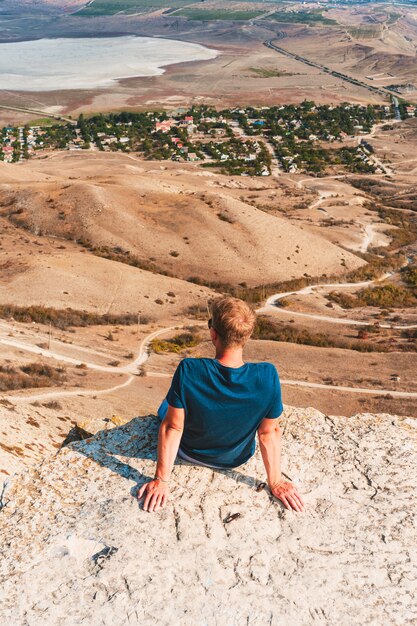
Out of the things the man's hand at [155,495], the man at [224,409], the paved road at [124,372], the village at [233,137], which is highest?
the man at [224,409]

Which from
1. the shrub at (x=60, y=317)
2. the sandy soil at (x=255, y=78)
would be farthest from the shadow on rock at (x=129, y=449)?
the sandy soil at (x=255, y=78)

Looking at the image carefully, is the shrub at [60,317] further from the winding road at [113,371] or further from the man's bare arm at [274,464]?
the man's bare arm at [274,464]

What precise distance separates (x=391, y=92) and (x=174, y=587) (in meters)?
143

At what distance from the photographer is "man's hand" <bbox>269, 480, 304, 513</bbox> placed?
5.02 metres

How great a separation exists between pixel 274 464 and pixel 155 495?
1051 mm

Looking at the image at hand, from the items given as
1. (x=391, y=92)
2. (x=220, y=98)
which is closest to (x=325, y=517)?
(x=220, y=98)

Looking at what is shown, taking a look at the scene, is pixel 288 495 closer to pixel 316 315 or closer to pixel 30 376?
pixel 30 376

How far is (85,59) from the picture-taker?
157000mm

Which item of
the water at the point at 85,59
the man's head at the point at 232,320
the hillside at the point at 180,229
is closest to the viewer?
the man's head at the point at 232,320

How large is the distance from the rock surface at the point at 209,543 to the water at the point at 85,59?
5183 inches

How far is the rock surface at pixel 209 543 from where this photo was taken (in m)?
4.15

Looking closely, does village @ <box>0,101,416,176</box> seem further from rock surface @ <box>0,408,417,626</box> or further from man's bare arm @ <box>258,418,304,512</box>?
man's bare arm @ <box>258,418,304,512</box>

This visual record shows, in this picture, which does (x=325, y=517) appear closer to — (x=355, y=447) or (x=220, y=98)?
(x=355, y=447)

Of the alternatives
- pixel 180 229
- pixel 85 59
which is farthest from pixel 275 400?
pixel 85 59
